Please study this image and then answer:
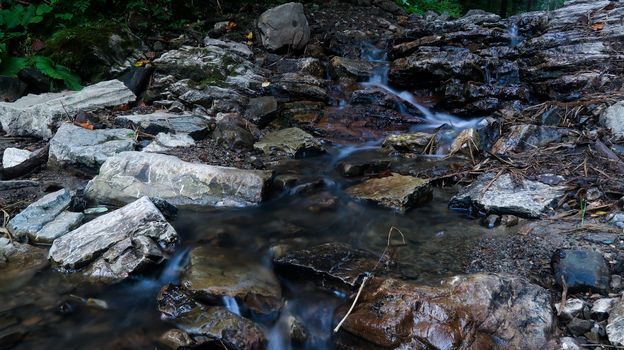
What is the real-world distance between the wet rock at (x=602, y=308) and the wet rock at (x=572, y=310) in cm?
5

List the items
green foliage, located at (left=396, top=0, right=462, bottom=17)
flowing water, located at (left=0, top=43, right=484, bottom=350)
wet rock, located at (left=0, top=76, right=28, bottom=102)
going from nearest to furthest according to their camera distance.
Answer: flowing water, located at (left=0, top=43, right=484, bottom=350) < wet rock, located at (left=0, top=76, right=28, bottom=102) < green foliage, located at (left=396, top=0, right=462, bottom=17)

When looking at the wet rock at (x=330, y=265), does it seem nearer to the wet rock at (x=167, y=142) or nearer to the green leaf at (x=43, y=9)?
the wet rock at (x=167, y=142)

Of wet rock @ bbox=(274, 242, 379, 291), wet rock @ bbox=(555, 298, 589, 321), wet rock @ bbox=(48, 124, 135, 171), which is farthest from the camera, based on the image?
wet rock @ bbox=(48, 124, 135, 171)

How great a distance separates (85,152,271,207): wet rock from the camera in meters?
4.72

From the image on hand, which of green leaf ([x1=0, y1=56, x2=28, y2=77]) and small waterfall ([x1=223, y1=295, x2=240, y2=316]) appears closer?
small waterfall ([x1=223, y1=295, x2=240, y2=316])

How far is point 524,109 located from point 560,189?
3.11 m

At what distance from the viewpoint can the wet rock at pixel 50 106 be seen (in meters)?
6.31

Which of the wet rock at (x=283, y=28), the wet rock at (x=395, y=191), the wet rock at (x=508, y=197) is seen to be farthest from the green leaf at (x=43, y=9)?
the wet rock at (x=508, y=197)

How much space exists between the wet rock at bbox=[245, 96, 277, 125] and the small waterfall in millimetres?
4322

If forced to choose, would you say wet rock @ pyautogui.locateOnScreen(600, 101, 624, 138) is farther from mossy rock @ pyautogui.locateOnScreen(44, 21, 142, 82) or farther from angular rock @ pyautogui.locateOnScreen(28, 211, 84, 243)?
mossy rock @ pyautogui.locateOnScreen(44, 21, 142, 82)

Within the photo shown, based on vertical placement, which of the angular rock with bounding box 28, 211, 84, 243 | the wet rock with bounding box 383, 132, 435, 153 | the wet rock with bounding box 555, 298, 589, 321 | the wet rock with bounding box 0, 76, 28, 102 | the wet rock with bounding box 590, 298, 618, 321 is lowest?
the wet rock with bounding box 383, 132, 435, 153

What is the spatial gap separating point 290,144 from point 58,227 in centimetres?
322

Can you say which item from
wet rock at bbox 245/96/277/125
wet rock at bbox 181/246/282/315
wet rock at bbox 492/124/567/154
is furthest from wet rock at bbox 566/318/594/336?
wet rock at bbox 245/96/277/125

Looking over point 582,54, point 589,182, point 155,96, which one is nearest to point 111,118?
point 155,96
